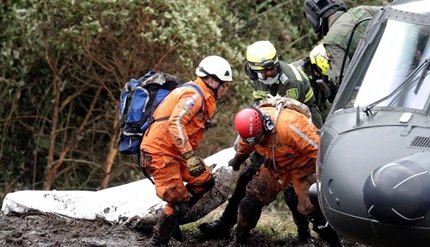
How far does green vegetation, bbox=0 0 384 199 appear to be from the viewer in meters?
13.8

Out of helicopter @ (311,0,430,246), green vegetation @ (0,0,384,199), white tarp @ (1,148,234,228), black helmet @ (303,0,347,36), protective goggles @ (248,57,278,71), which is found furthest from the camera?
green vegetation @ (0,0,384,199)

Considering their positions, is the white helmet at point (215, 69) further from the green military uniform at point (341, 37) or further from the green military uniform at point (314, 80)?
the green military uniform at point (341, 37)

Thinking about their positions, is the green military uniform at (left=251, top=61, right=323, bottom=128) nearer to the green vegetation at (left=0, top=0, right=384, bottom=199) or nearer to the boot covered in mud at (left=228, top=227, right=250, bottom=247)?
the boot covered in mud at (left=228, top=227, right=250, bottom=247)

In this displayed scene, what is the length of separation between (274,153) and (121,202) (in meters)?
2.26

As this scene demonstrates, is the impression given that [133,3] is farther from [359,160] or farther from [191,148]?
[359,160]

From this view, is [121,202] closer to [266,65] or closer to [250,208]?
[250,208]

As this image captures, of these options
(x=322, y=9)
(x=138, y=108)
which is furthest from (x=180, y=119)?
(x=322, y=9)

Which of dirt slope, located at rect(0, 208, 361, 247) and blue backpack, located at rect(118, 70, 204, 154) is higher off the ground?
blue backpack, located at rect(118, 70, 204, 154)

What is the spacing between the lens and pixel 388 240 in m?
6.77

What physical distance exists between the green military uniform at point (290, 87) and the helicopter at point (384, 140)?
134cm

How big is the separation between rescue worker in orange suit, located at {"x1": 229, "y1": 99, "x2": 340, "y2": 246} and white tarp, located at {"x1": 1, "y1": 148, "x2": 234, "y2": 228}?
29.2 inches

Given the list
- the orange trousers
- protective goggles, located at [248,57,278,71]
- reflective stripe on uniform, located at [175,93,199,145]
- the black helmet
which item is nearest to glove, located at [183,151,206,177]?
reflective stripe on uniform, located at [175,93,199,145]

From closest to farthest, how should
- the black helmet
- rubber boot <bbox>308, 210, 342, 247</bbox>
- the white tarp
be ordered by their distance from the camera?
1. rubber boot <bbox>308, 210, 342, 247</bbox>
2. the white tarp
3. the black helmet

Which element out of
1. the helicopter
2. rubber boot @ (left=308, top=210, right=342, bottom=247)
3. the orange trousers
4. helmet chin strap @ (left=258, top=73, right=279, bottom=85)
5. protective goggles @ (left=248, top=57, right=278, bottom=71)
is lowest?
rubber boot @ (left=308, top=210, right=342, bottom=247)
